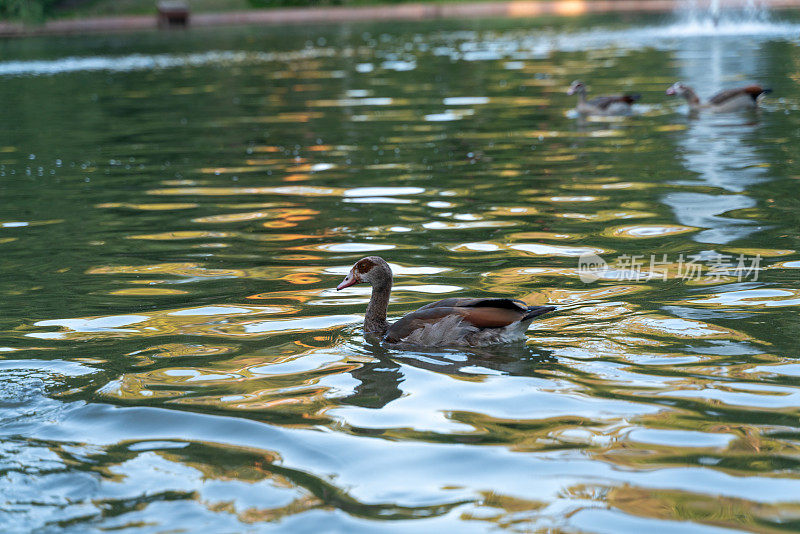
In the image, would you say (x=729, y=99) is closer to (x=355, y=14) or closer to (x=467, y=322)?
(x=467, y=322)

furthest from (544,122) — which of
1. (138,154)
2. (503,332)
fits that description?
(503,332)

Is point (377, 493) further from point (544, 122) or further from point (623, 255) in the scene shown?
point (544, 122)

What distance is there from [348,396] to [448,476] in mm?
1540

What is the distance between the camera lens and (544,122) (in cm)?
2173

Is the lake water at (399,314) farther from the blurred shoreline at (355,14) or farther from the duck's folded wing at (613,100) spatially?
the blurred shoreline at (355,14)

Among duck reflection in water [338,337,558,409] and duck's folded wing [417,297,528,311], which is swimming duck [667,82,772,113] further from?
duck reflection in water [338,337,558,409]

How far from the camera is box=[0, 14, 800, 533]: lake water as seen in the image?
5.56 m

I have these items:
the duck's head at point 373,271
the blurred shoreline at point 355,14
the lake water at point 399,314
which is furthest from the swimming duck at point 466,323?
the blurred shoreline at point 355,14

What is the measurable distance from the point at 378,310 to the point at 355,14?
79635mm

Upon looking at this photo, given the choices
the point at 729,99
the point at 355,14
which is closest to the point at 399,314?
the point at 729,99

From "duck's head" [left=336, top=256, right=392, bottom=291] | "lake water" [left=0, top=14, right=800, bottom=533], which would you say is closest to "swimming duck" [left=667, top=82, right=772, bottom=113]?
"lake water" [left=0, top=14, right=800, bottom=533]

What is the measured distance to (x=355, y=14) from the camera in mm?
85062

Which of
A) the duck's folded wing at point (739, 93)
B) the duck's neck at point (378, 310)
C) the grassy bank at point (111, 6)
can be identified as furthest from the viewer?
the grassy bank at point (111, 6)

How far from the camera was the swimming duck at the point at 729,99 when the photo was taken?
20562mm
